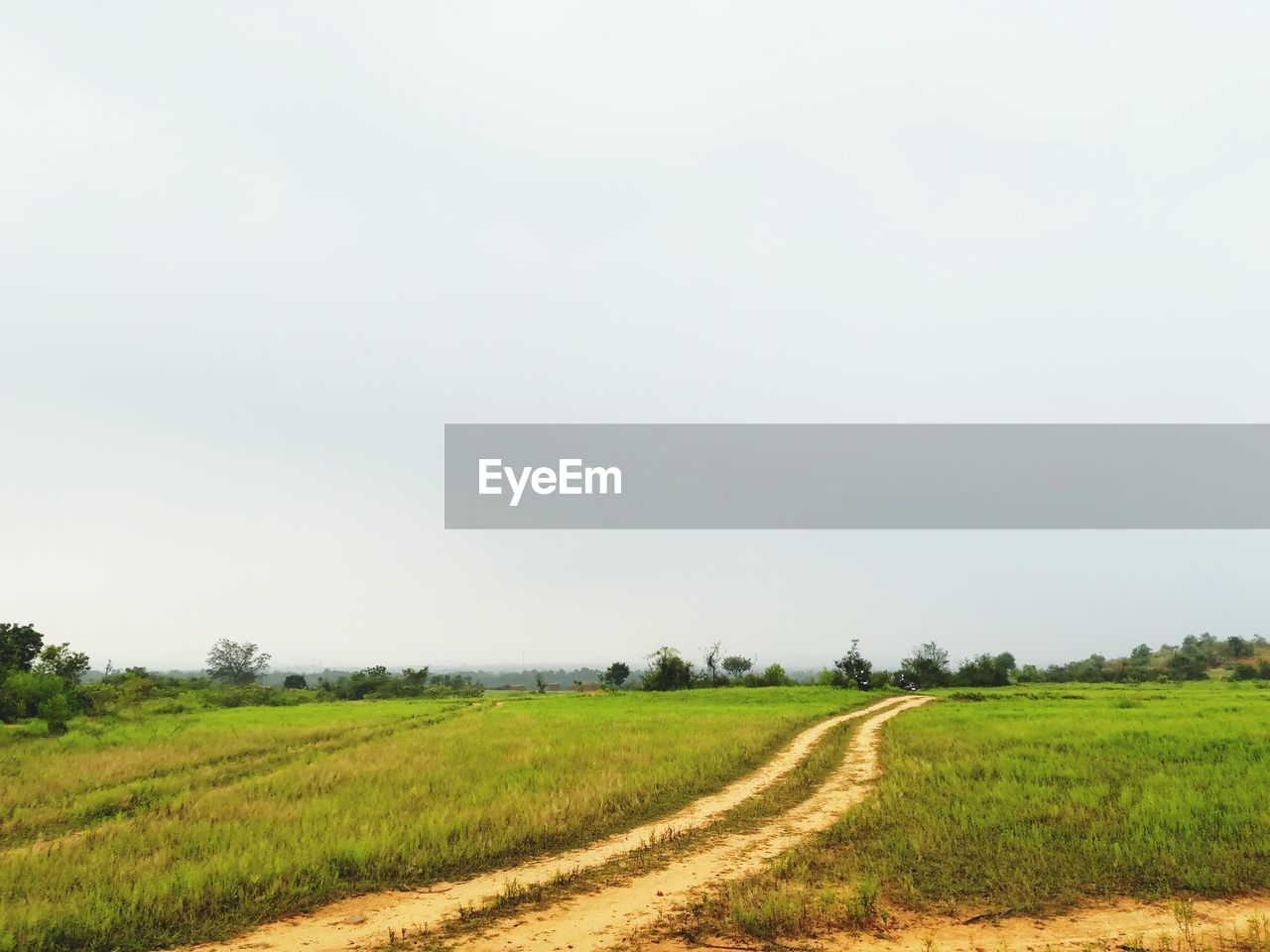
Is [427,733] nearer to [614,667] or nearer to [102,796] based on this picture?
[102,796]

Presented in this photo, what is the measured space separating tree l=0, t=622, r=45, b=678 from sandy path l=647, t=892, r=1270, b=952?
162ft

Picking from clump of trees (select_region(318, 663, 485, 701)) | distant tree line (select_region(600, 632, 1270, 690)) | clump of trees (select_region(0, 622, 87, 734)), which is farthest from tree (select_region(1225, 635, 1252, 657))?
clump of trees (select_region(0, 622, 87, 734))

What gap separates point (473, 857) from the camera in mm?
9617

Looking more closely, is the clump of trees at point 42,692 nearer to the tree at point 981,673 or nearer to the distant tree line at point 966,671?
the distant tree line at point 966,671

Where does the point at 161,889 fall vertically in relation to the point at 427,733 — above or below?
above

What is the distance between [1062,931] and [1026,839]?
10.5 feet

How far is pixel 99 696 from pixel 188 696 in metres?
15.5

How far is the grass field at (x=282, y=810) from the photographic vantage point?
26.4 feet

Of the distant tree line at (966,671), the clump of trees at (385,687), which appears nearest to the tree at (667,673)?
the distant tree line at (966,671)

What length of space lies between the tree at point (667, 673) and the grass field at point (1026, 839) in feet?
161

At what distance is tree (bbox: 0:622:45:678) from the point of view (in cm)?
3966

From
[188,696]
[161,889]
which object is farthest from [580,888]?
[188,696]

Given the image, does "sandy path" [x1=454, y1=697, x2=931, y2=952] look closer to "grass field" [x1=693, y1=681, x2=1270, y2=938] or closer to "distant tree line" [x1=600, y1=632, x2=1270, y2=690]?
"grass field" [x1=693, y1=681, x2=1270, y2=938]

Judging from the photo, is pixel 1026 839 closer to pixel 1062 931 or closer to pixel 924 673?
pixel 1062 931
